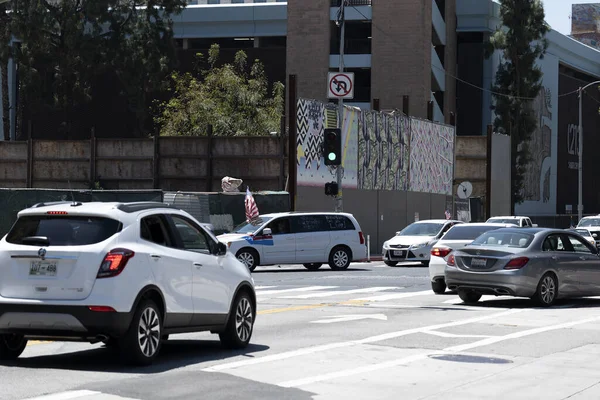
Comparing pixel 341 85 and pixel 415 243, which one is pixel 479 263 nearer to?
pixel 415 243

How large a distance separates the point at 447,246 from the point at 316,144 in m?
21.4

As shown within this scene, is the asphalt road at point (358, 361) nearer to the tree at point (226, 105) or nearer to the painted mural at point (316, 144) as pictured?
the painted mural at point (316, 144)

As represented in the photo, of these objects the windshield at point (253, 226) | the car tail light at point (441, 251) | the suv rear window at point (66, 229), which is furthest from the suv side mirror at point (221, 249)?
the windshield at point (253, 226)

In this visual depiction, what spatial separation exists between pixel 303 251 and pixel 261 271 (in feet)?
4.70

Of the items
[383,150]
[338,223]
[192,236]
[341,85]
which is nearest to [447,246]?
[338,223]

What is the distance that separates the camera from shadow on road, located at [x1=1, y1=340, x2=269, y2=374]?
1176 centimetres

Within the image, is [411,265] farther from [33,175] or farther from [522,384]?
[522,384]

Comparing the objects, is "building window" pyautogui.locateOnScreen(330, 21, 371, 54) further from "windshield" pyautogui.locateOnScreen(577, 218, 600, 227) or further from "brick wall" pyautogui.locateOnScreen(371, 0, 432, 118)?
"windshield" pyautogui.locateOnScreen(577, 218, 600, 227)

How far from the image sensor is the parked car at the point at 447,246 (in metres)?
24.1

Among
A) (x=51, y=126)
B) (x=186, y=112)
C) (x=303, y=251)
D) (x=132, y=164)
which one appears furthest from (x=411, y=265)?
(x=51, y=126)

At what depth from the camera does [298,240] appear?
1346 inches

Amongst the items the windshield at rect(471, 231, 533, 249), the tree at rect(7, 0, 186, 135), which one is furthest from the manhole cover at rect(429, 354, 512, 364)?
the tree at rect(7, 0, 186, 135)

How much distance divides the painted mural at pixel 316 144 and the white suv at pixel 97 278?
32425mm

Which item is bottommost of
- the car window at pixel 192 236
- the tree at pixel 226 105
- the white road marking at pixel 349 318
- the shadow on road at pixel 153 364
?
the white road marking at pixel 349 318
